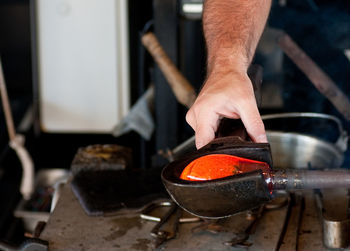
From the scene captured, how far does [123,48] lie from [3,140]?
779 millimetres

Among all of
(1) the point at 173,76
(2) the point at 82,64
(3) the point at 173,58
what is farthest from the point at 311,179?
(2) the point at 82,64

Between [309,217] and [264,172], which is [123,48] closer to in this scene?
[309,217]

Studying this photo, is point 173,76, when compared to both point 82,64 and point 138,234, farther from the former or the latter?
point 82,64

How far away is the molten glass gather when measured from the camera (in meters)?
0.96

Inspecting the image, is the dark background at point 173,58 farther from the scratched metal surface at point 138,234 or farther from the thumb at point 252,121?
the thumb at point 252,121

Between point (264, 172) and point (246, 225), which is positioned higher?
point (264, 172)

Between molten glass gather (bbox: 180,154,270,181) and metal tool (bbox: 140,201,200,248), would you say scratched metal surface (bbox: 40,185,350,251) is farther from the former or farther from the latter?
molten glass gather (bbox: 180,154,270,181)

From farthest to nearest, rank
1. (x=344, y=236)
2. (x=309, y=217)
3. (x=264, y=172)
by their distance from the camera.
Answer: (x=309, y=217) → (x=344, y=236) → (x=264, y=172)

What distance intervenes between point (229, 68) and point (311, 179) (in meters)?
0.26

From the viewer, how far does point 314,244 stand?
1.25m

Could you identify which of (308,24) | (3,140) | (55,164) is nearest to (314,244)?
(308,24)

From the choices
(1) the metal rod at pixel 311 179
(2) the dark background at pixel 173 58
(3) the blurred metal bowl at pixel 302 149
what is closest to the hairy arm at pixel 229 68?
(1) the metal rod at pixel 311 179

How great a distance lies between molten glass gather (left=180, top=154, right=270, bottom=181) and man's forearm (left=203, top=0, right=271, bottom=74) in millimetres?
200

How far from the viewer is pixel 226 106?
3.43ft
